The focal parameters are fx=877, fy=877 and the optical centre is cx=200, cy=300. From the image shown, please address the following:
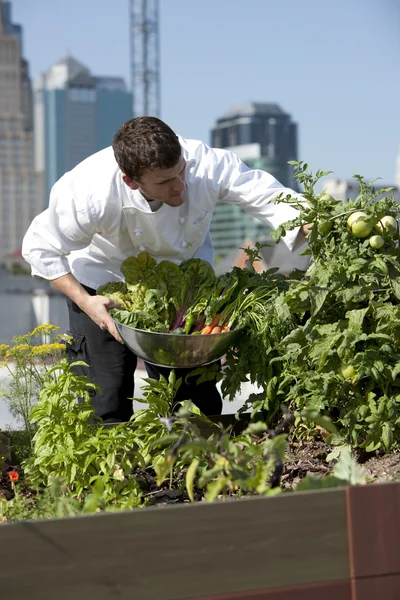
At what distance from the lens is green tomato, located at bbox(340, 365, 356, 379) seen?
235 cm

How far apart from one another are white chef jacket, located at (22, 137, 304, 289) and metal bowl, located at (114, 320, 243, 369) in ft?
1.60

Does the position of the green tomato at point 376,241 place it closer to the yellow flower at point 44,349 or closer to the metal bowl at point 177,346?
the metal bowl at point 177,346

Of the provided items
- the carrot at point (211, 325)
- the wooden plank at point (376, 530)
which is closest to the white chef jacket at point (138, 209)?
the carrot at point (211, 325)

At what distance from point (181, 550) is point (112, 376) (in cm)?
178

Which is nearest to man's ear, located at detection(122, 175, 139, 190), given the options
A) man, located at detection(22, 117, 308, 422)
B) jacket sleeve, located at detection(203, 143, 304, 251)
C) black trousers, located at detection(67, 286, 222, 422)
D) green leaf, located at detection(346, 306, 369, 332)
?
man, located at detection(22, 117, 308, 422)

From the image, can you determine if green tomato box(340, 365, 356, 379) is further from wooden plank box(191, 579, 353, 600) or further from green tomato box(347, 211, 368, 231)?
wooden plank box(191, 579, 353, 600)

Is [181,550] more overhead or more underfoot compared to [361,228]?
more underfoot

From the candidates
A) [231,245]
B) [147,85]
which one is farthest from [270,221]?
[231,245]

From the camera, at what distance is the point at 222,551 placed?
150 centimetres

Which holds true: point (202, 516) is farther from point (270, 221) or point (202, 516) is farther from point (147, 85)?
point (147, 85)

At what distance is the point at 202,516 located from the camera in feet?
4.89

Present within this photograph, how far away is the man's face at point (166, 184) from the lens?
2.68m

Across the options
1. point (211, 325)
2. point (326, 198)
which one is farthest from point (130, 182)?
point (326, 198)

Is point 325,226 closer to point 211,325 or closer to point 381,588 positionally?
point 211,325
